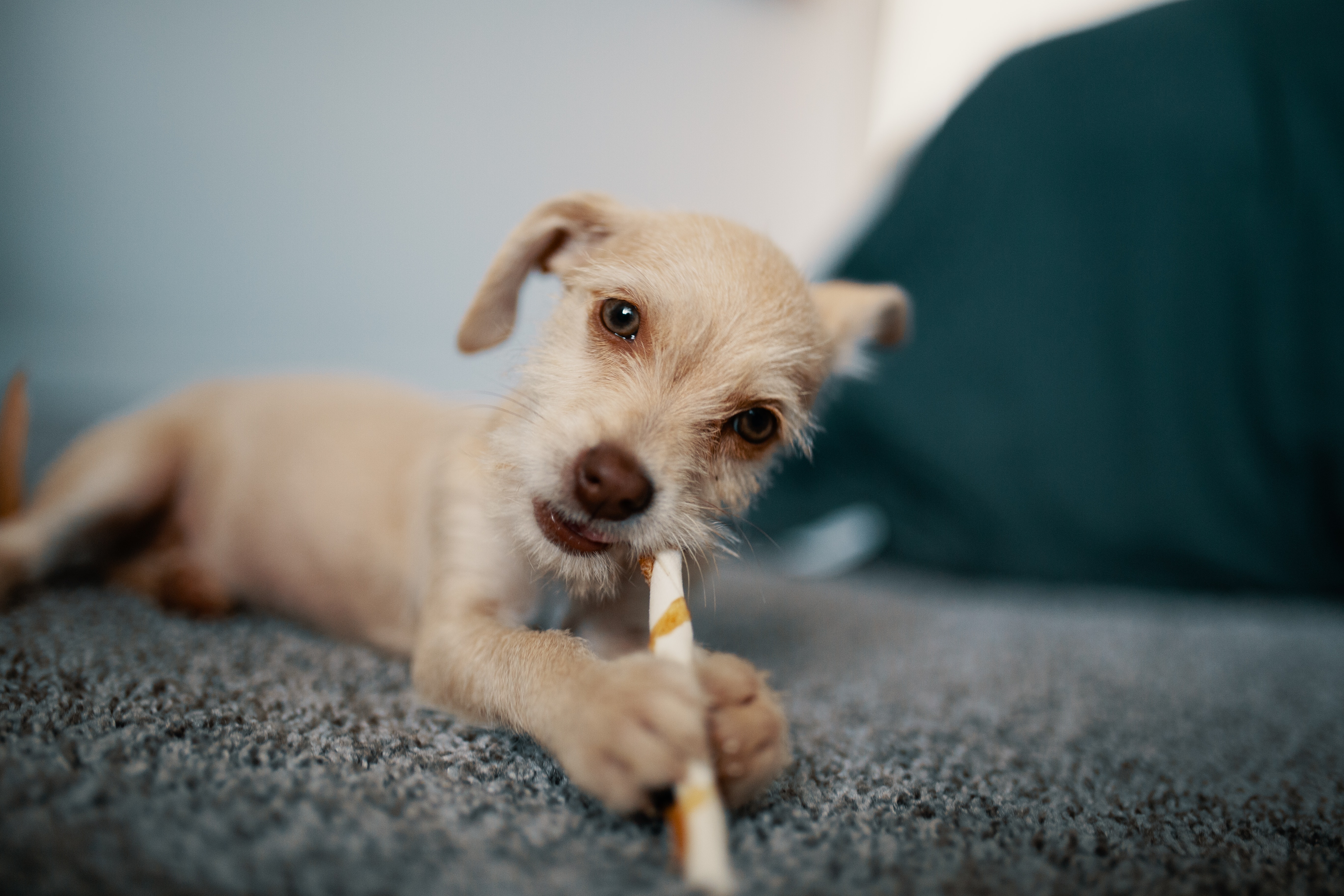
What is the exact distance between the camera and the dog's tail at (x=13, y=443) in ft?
5.71

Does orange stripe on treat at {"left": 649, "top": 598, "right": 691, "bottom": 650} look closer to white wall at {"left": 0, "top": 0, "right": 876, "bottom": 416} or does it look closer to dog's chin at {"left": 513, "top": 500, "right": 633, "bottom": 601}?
dog's chin at {"left": 513, "top": 500, "right": 633, "bottom": 601}

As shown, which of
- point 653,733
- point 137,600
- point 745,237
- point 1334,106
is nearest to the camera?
point 653,733

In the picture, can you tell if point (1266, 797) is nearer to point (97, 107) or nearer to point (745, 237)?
point (745, 237)

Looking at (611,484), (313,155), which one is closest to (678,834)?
(611,484)

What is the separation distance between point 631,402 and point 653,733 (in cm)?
58

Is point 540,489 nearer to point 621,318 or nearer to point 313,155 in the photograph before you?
point 621,318

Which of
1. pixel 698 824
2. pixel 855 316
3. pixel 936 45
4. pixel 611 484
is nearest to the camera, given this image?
pixel 698 824

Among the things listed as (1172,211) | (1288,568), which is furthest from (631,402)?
(1288,568)

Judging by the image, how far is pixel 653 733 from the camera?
0.78 metres

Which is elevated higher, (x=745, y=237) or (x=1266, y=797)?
(x=745, y=237)

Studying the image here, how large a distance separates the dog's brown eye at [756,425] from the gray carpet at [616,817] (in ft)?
1.32

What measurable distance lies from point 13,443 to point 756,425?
197 centimetres

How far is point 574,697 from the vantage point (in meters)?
0.89

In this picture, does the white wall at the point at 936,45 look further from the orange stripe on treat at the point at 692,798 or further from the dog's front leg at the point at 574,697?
the orange stripe on treat at the point at 692,798
